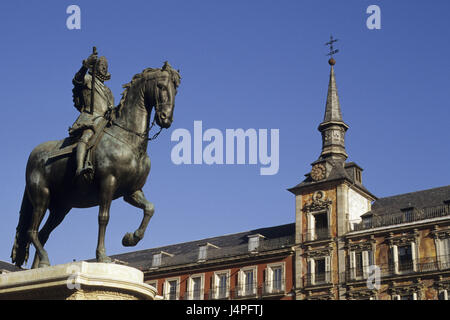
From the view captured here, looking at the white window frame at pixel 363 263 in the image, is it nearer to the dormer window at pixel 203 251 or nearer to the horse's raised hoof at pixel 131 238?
the dormer window at pixel 203 251

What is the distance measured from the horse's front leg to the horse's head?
4.13 feet

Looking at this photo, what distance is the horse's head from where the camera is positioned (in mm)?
11680

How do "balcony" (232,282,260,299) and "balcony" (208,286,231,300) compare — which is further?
"balcony" (208,286,231,300)

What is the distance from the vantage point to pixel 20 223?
12.6 meters

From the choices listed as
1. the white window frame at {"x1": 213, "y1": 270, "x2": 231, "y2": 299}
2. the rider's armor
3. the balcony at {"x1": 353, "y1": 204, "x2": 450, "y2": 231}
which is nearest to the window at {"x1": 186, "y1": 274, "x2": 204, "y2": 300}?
the white window frame at {"x1": 213, "y1": 270, "x2": 231, "y2": 299}

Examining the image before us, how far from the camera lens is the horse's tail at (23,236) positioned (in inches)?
490

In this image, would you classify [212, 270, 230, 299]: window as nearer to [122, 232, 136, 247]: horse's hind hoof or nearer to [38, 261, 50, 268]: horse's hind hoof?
[122, 232, 136, 247]: horse's hind hoof

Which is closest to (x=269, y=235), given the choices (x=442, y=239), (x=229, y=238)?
(x=229, y=238)

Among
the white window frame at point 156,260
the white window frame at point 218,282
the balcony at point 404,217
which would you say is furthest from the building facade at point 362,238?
the white window frame at point 156,260

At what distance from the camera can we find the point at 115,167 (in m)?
11.4

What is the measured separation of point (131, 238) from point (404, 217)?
137 feet

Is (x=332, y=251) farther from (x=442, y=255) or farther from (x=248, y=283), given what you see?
(x=442, y=255)

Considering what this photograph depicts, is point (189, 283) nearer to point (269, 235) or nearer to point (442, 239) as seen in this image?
point (269, 235)
